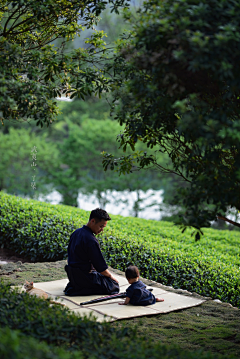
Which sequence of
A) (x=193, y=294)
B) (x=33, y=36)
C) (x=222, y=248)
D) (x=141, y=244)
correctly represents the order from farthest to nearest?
(x=222, y=248) → (x=141, y=244) → (x=193, y=294) → (x=33, y=36)

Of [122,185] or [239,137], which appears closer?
[239,137]

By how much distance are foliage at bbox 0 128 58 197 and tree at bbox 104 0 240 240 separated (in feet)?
45.3

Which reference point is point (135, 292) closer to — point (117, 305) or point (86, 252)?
point (117, 305)

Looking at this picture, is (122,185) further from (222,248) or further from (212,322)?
(212,322)

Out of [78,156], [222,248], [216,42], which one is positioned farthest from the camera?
[78,156]

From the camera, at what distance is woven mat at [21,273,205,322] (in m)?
4.75

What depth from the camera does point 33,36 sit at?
5.58 metres

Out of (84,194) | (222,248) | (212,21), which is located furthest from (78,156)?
(212,21)

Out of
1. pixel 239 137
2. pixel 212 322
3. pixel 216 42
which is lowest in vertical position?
pixel 212 322

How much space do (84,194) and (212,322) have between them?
13.7 m

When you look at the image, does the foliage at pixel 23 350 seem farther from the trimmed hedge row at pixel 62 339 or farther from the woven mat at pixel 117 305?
the woven mat at pixel 117 305

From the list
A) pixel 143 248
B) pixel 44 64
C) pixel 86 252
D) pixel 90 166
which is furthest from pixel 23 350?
pixel 90 166

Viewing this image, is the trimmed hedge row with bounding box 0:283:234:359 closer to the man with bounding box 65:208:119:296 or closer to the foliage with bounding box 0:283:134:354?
the foliage with bounding box 0:283:134:354

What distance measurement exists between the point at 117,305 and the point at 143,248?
2.46m
